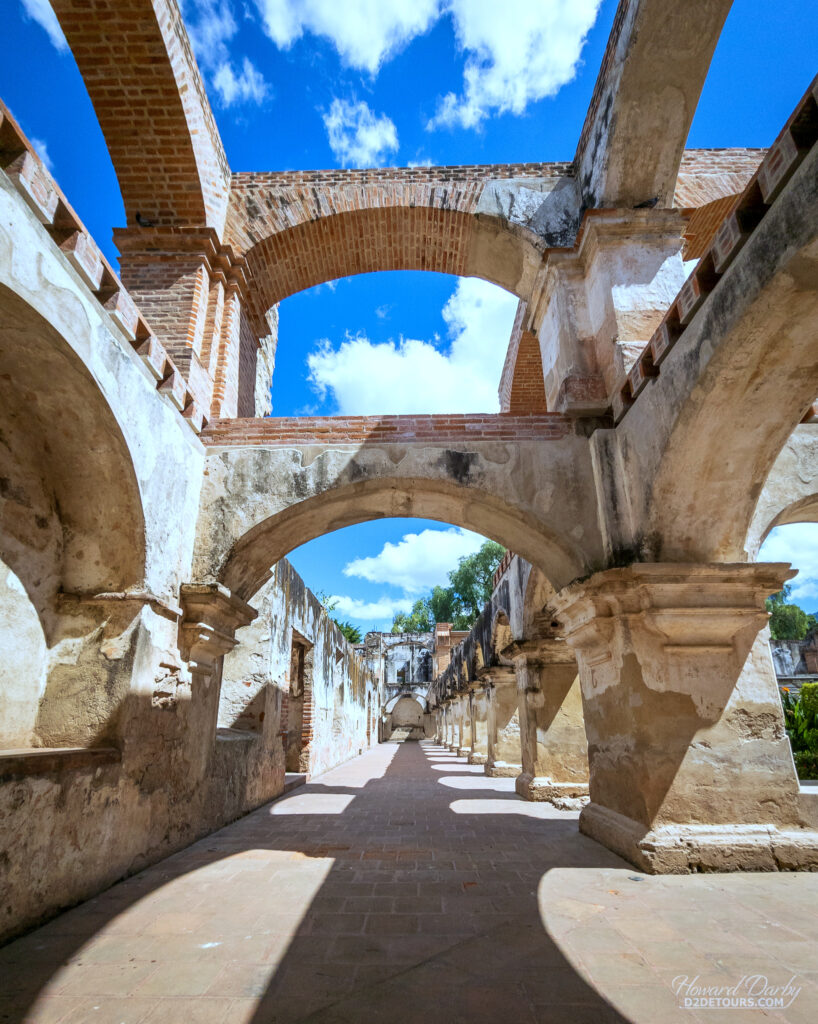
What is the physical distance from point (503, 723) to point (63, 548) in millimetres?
8262

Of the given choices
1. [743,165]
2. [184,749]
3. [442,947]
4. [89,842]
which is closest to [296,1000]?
[442,947]

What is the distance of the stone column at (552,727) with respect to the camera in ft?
23.0

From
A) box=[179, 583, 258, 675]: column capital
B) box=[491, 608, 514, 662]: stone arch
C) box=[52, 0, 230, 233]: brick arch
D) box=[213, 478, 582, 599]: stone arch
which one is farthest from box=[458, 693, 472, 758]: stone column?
box=[52, 0, 230, 233]: brick arch

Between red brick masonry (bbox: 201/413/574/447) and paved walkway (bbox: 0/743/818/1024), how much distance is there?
10.9 feet

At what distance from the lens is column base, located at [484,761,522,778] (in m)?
9.83

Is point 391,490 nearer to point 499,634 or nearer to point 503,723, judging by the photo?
point 499,634

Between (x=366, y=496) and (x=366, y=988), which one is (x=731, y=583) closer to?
(x=366, y=496)

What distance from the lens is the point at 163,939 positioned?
2.63m

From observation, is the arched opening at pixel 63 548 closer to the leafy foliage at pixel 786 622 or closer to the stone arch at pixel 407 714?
the stone arch at pixel 407 714

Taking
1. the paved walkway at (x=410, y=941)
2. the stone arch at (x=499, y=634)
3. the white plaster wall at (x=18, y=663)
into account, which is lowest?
the paved walkway at (x=410, y=941)

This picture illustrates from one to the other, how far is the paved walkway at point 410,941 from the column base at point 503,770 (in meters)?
5.78

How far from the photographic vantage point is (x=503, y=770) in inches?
389

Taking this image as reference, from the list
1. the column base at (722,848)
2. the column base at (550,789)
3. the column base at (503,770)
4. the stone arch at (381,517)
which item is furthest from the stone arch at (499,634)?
the column base at (722,848)

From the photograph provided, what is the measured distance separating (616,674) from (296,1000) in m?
→ 3.02
